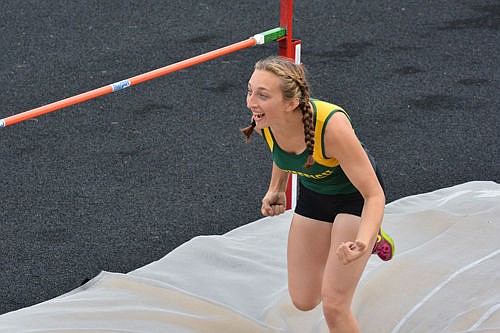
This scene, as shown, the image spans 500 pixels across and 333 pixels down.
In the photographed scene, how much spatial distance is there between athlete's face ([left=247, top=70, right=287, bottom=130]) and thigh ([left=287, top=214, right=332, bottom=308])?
490mm

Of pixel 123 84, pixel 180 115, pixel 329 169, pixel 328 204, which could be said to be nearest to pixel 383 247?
pixel 328 204

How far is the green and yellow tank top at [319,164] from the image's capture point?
2.93m

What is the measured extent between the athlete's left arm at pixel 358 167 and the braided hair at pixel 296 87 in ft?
0.19

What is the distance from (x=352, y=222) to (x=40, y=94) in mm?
3564

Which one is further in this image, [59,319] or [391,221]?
[391,221]

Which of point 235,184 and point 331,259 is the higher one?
point 331,259

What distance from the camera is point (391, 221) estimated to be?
13.5 feet

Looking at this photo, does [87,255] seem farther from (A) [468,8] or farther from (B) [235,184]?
(A) [468,8]

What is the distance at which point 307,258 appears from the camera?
3.23 metres

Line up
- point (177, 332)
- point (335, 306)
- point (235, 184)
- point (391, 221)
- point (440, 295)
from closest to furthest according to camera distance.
→ 1. point (335, 306)
2. point (177, 332)
3. point (440, 295)
4. point (391, 221)
5. point (235, 184)

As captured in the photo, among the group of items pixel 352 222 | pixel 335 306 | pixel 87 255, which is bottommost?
pixel 87 255

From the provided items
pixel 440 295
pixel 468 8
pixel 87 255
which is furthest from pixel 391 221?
pixel 468 8

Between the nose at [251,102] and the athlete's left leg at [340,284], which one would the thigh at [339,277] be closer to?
the athlete's left leg at [340,284]

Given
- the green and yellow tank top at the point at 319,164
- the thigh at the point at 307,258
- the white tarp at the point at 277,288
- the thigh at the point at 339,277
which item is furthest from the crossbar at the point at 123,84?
the thigh at the point at 339,277
